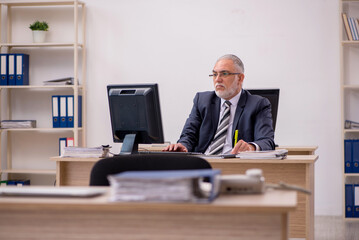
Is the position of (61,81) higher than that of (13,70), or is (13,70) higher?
(13,70)

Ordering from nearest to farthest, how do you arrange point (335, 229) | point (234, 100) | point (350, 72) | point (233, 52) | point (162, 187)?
point (162, 187) → point (234, 100) → point (335, 229) → point (350, 72) → point (233, 52)

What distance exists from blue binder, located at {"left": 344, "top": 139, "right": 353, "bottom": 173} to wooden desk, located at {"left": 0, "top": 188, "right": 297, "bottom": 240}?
3.93 meters

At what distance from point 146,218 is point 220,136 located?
2.36 meters

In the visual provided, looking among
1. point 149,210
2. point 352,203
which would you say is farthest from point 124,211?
point 352,203

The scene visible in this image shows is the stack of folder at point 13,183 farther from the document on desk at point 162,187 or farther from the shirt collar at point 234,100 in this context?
the document on desk at point 162,187

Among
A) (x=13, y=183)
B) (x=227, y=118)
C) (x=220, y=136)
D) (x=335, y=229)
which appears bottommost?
(x=335, y=229)

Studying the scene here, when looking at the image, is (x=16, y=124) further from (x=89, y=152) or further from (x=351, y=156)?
(x=351, y=156)

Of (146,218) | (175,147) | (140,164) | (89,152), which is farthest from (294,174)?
(146,218)

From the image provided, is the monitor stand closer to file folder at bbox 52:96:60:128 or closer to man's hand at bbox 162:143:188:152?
man's hand at bbox 162:143:188:152

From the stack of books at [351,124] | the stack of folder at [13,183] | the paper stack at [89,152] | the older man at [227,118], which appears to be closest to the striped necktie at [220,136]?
the older man at [227,118]

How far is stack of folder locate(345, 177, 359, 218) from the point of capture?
208 inches

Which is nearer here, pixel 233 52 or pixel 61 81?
pixel 233 52

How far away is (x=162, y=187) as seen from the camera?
1.41 m

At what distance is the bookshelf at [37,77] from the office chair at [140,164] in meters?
4.03
